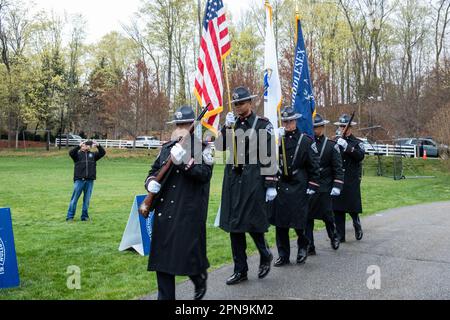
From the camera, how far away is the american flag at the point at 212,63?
279 inches

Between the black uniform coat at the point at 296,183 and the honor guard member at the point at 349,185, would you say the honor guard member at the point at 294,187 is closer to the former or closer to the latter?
the black uniform coat at the point at 296,183

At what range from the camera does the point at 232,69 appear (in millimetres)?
50188

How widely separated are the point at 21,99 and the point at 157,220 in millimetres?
54761

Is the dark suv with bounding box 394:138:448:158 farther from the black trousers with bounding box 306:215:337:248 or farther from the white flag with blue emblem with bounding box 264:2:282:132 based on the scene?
the white flag with blue emblem with bounding box 264:2:282:132

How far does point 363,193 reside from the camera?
19.8 metres

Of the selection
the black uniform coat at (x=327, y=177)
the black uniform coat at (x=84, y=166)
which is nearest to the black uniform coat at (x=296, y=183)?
the black uniform coat at (x=327, y=177)

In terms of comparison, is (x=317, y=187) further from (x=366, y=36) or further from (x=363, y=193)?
(x=366, y=36)

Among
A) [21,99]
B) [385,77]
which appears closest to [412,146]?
[385,77]

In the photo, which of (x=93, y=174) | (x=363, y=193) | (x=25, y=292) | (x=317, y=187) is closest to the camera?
(x=25, y=292)

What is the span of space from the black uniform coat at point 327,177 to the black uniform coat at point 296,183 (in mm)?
707

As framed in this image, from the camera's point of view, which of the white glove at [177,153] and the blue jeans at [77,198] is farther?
the blue jeans at [77,198]

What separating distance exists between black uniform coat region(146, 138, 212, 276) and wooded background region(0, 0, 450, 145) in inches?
1032

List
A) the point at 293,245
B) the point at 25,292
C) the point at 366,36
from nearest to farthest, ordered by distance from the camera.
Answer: the point at 25,292 → the point at 293,245 → the point at 366,36

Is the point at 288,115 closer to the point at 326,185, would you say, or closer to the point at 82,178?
the point at 326,185
